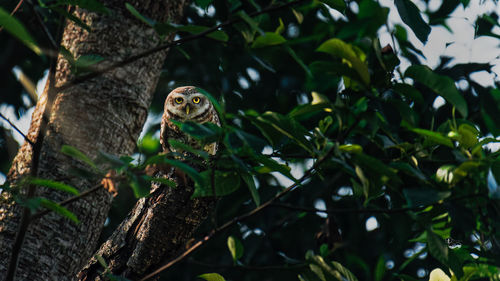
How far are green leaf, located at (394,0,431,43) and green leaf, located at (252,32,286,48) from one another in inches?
14.3

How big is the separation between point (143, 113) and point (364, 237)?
5.43 ft

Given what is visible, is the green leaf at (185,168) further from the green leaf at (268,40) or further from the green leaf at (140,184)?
the green leaf at (268,40)

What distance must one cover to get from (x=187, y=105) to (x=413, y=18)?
6.08 ft

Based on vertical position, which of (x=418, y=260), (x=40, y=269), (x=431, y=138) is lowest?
(x=418, y=260)

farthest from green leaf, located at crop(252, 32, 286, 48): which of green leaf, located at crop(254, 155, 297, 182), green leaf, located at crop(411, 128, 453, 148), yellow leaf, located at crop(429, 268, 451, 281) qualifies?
yellow leaf, located at crop(429, 268, 451, 281)

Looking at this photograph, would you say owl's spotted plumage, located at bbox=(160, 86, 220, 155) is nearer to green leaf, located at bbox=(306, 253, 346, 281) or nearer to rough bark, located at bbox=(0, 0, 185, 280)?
rough bark, located at bbox=(0, 0, 185, 280)

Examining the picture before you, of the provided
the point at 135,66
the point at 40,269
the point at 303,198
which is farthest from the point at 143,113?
the point at 303,198

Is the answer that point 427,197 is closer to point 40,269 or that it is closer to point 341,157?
point 341,157

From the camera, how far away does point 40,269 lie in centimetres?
204

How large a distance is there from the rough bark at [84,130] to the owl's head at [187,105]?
519mm

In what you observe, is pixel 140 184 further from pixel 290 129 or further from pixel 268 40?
pixel 268 40

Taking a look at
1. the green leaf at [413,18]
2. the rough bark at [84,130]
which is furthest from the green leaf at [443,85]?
the rough bark at [84,130]

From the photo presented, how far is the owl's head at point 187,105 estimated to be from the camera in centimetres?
313

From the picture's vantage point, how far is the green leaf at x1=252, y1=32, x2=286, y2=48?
1362 mm
